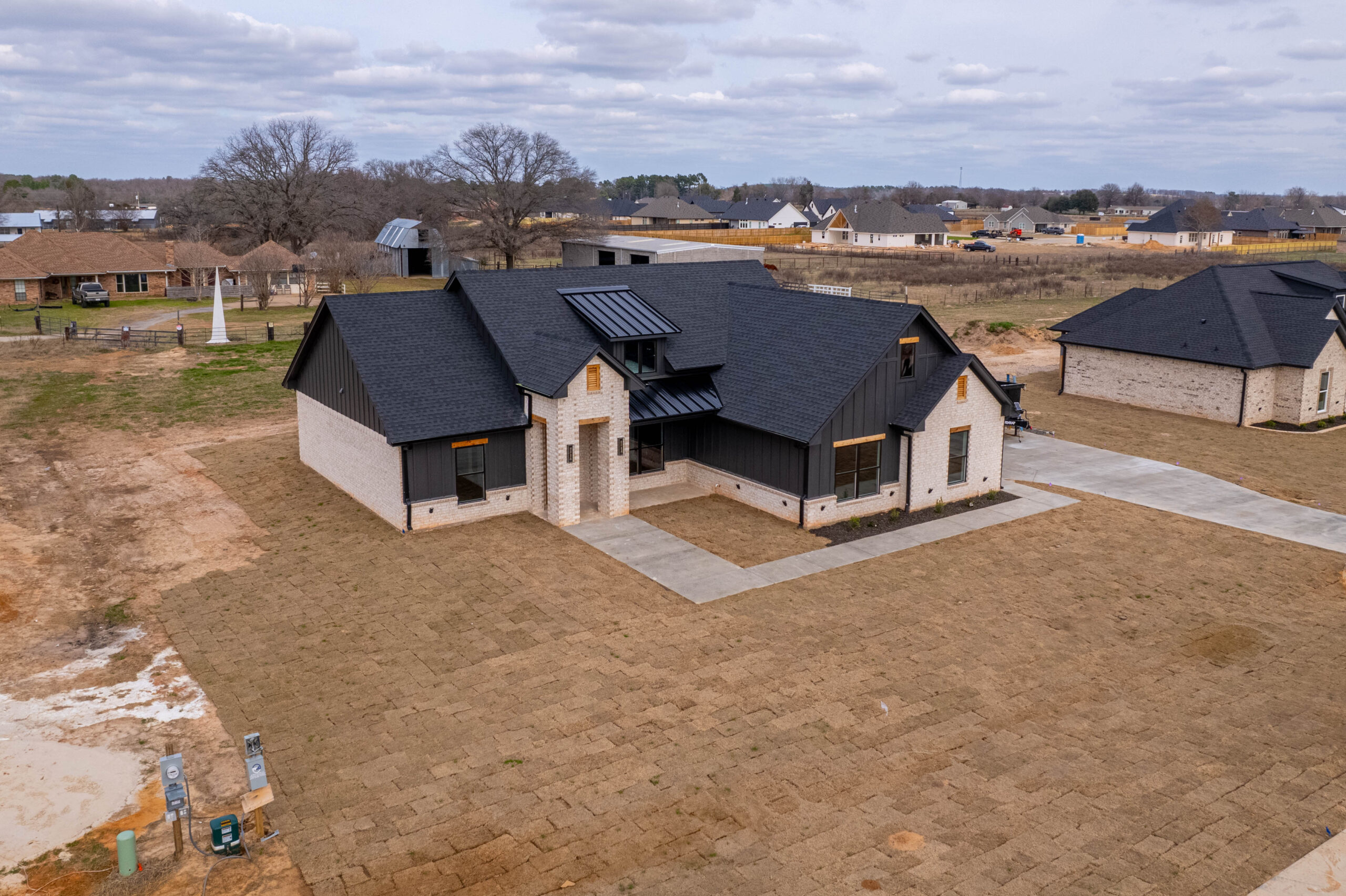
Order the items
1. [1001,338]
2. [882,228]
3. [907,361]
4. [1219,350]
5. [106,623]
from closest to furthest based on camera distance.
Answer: [106,623]
[907,361]
[1219,350]
[1001,338]
[882,228]

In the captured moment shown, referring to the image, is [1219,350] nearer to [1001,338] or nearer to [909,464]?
[1001,338]

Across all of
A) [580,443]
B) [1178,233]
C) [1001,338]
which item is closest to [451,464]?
[580,443]

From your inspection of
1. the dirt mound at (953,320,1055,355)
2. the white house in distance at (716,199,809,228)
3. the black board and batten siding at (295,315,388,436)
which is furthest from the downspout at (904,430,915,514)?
the white house in distance at (716,199,809,228)

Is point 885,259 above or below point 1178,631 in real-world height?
above

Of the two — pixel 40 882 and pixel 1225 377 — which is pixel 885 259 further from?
pixel 40 882

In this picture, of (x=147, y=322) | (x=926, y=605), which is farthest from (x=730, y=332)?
(x=147, y=322)

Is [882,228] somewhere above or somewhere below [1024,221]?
below

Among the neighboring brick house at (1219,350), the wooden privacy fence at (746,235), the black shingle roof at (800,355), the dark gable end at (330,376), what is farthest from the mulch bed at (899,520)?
the wooden privacy fence at (746,235)

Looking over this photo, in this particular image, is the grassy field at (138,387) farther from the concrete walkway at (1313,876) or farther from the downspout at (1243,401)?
the downspout at (1243,401)
